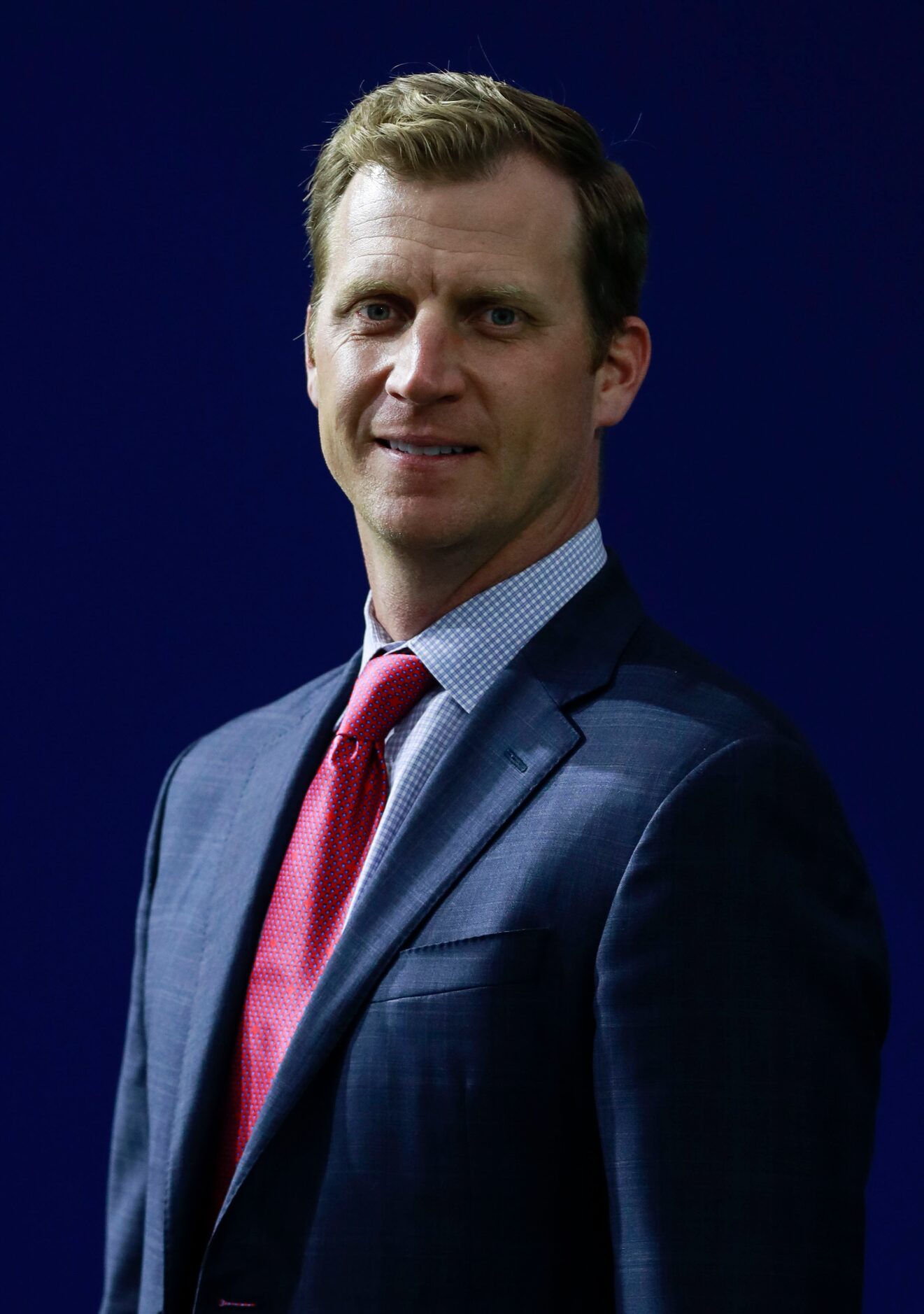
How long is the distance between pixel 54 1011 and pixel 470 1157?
127cm

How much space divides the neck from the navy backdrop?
73 centimetres

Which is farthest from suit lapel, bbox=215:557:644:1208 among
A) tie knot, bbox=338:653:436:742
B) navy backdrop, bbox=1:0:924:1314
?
navy backdrop, bbox=1:0:924:1314

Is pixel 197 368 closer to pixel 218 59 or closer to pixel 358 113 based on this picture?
pixel 218 59

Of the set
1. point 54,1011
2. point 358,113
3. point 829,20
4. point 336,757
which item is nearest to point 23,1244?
point 54,1011

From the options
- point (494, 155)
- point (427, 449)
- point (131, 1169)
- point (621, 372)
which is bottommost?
point (131, 1169)

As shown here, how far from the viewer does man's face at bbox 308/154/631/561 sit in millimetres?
1471

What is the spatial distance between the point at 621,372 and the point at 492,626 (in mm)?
294

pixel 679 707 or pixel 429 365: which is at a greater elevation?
pixel 429 365

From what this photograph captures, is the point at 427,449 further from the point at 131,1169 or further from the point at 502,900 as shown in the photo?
the point at 131,1169

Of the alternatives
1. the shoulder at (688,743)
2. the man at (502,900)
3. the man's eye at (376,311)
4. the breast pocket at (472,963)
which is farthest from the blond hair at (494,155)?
the breast pocket at (472,963)

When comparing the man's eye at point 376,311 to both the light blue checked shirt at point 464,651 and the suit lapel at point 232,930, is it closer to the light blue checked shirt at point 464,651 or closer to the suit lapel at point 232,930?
the light blue checked shirt at point 464,651

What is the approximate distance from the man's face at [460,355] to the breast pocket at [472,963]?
14.8 inches

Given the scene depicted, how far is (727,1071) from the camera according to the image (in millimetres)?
1251

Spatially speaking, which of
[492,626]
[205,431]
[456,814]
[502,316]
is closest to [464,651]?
[492,626]
